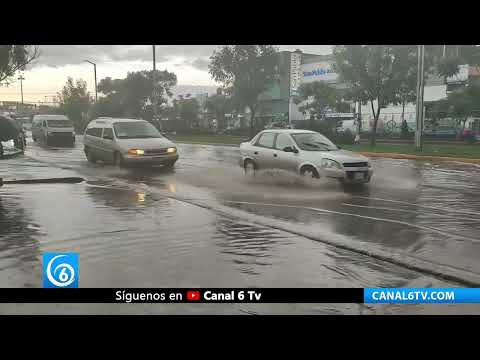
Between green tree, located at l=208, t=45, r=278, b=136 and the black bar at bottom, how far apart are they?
34.6 metres

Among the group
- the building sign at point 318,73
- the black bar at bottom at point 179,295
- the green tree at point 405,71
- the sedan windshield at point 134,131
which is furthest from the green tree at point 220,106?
the black bar at bottom at point 179,295

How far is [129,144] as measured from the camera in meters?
15.9

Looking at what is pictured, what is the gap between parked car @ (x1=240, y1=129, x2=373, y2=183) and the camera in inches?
462

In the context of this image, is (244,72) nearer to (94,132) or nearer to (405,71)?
(405,71)

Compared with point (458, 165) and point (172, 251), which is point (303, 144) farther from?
point (458, 165)

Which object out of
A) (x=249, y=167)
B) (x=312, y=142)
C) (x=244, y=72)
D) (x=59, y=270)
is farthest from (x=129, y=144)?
(x=244, y=72)

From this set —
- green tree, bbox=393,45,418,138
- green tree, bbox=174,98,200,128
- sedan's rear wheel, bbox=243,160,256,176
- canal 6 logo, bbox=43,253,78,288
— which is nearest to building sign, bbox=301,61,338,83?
green tree, bbox=174,98,200,128

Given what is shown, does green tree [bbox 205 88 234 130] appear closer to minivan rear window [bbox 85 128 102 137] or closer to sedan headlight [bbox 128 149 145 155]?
minivan rear window [bbox 85 128 102 137]

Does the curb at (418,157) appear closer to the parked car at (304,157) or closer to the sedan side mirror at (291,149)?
the parked car at (304,157)

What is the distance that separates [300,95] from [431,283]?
114 feet

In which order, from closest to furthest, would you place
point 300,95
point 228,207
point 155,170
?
point 228,207 < point 155,170 < point 300,95

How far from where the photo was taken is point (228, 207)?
30.0 ft

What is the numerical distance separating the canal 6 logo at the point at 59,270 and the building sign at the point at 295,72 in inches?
1484
